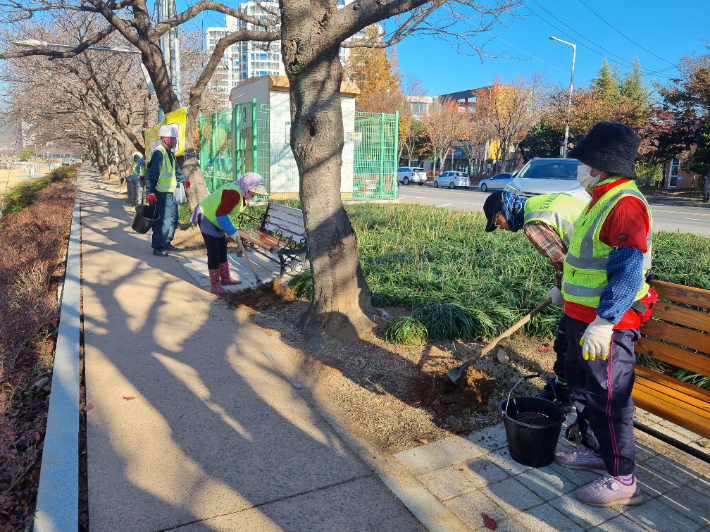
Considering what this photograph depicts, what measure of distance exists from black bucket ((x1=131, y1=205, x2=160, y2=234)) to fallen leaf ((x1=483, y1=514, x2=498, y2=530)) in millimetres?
7724

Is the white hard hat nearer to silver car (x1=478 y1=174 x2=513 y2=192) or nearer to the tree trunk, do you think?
the tree trunk

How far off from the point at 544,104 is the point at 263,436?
41433 mm

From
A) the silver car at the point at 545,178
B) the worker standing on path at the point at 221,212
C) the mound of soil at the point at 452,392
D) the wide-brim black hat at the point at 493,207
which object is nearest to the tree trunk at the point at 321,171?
the mound of soil at the point at 452,392

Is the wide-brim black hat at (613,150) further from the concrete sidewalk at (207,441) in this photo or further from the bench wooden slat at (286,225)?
the bench wooden slat at (286,225)

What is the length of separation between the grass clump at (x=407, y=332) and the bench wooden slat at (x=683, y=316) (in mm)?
2084

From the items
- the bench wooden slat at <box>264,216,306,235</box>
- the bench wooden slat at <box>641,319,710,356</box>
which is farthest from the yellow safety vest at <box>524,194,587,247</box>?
the bench wooden slat at <box>264,216,306,235</box>

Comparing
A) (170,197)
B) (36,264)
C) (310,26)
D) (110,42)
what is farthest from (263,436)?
(110,42)

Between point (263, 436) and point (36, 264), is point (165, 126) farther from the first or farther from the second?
point (263, 436)

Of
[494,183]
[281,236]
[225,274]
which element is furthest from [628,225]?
[494,183]

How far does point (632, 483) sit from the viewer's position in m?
2.77

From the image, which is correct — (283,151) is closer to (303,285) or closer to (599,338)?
(303,285)

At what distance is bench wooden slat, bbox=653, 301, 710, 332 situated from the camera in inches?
114

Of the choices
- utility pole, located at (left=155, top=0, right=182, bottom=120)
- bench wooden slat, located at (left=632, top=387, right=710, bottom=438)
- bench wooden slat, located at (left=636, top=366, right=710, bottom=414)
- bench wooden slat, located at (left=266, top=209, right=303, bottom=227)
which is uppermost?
utility pole, located at (left=155, top=0, right=182, bottom=120)

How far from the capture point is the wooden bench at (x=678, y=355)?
2834mm
